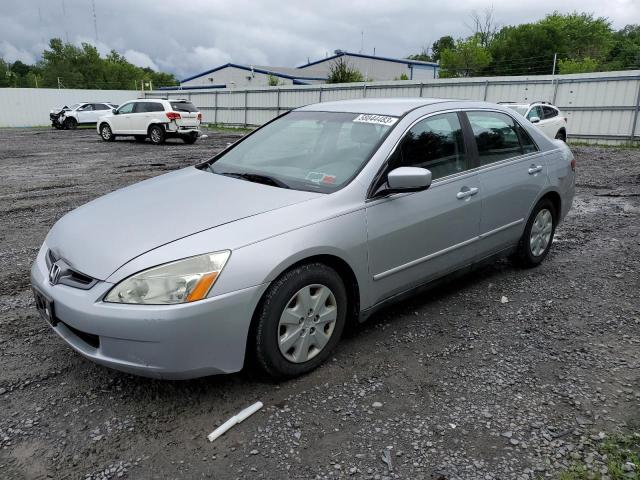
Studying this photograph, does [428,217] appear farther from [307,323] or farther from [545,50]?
[545,50]

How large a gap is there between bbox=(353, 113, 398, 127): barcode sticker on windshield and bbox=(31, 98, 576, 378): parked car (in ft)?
0.05

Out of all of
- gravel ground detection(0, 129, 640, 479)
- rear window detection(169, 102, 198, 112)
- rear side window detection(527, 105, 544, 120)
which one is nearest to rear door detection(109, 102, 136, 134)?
rear window detection(169, 102, 198, 112)

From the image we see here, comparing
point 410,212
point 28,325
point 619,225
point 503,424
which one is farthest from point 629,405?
point 619,225

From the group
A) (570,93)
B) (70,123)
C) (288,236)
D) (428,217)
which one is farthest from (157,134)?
(288,236)

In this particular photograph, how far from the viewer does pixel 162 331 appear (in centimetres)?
244

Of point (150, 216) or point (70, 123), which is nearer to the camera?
point (150, 216)

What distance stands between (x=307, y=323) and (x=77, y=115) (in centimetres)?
2995

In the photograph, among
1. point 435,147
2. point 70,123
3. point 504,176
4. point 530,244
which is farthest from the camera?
point 70,123

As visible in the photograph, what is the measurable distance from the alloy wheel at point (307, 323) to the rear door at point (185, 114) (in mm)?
17092

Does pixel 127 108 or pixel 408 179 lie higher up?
pixel 127 108

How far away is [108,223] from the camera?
9.77ft

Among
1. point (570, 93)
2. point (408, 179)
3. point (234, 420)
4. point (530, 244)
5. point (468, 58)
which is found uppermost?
point (468, 58)

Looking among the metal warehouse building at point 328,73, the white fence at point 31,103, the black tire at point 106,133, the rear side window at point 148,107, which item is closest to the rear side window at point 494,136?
the rear side window at point 148,107

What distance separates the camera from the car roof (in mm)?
3738
